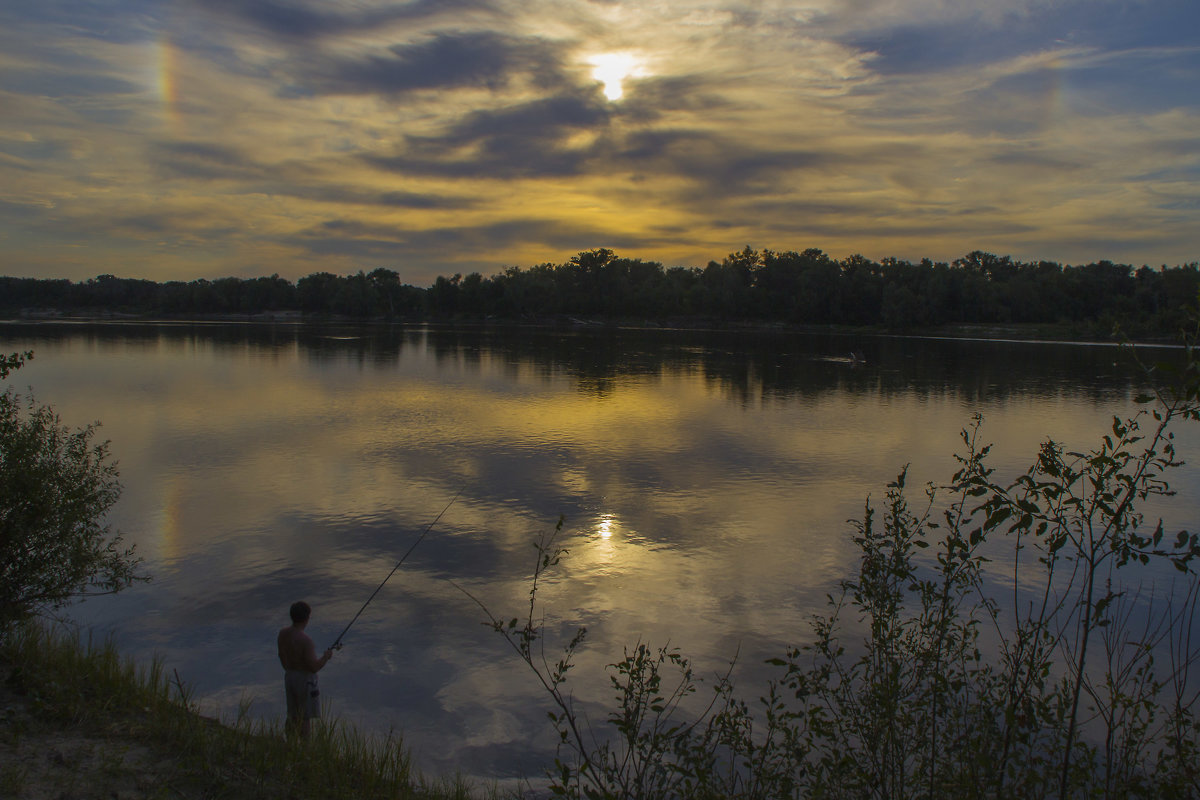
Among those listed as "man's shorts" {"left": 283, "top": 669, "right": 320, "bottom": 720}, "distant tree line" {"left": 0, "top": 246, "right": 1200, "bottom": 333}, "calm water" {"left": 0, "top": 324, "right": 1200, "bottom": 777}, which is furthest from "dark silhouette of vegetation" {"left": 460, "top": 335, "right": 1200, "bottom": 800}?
"distant tree line" {"left": 0, "top": 246, "right": 1200, "bottom": 333}

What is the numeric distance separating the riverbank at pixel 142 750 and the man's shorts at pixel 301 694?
13.9 inches

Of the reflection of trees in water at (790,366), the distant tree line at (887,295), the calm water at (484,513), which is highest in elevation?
the distant tree line at (887,295)

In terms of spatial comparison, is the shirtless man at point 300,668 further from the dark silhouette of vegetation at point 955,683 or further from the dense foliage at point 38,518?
the dense foliage at point 38,518

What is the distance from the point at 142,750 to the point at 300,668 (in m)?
1.63

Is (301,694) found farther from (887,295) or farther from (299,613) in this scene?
(887,295)

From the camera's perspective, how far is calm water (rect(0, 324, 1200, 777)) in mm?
10781

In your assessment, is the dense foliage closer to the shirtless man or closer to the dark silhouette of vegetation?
the shirtless man

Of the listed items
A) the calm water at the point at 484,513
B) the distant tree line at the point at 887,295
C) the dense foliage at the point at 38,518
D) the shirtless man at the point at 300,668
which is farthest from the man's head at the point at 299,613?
the distant tree line at the point at 887,295

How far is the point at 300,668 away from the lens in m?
8.34

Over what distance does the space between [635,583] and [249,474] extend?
533 inches

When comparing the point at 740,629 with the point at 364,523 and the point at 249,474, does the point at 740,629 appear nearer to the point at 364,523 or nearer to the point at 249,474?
the point at 364,523

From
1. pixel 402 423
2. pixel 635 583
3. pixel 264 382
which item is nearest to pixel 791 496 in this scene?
pixel 635 583

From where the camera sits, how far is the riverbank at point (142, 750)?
6.44 metres

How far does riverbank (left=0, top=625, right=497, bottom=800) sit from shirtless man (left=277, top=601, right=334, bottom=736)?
0.36 metres
